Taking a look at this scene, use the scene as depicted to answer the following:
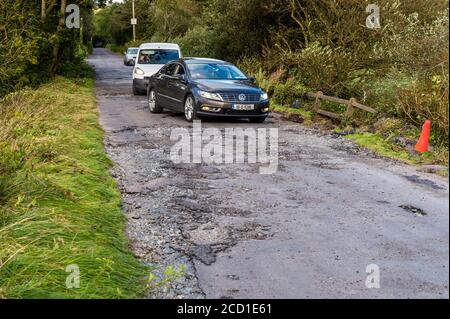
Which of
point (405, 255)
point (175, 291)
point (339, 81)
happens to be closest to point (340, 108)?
point (339, 81)

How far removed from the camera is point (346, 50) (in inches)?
712

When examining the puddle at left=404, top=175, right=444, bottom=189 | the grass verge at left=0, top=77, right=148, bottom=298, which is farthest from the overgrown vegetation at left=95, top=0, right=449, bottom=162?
the grass verge at left=0, top=77, right=148, bottom=298

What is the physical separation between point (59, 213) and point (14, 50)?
49.3 ft

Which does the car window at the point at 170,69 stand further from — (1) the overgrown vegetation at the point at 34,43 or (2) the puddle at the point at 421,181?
(2) the puddle at the point at 421,181

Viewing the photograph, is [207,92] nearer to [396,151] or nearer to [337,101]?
[337,101]

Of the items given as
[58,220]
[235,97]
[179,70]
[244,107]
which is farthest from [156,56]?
[58,220]

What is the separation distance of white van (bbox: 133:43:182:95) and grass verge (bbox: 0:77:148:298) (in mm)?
10647

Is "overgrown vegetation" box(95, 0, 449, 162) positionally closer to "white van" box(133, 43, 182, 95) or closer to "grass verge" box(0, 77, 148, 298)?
"white van" box(133, 43, 182, 95)

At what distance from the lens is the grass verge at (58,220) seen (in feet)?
14.1

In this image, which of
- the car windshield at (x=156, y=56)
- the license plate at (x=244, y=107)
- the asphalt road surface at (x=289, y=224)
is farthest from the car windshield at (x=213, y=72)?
the car windshield at (x=156, y=56)

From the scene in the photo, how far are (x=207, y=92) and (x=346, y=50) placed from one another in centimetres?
632

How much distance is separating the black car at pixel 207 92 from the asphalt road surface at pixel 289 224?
3448mm

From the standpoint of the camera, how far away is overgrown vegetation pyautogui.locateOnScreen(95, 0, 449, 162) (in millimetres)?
11359

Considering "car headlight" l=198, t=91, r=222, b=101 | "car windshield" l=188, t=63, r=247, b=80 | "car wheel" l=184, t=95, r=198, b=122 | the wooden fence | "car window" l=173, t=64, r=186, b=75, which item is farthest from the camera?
"car window" l=173, t=64, r=186, b=75
